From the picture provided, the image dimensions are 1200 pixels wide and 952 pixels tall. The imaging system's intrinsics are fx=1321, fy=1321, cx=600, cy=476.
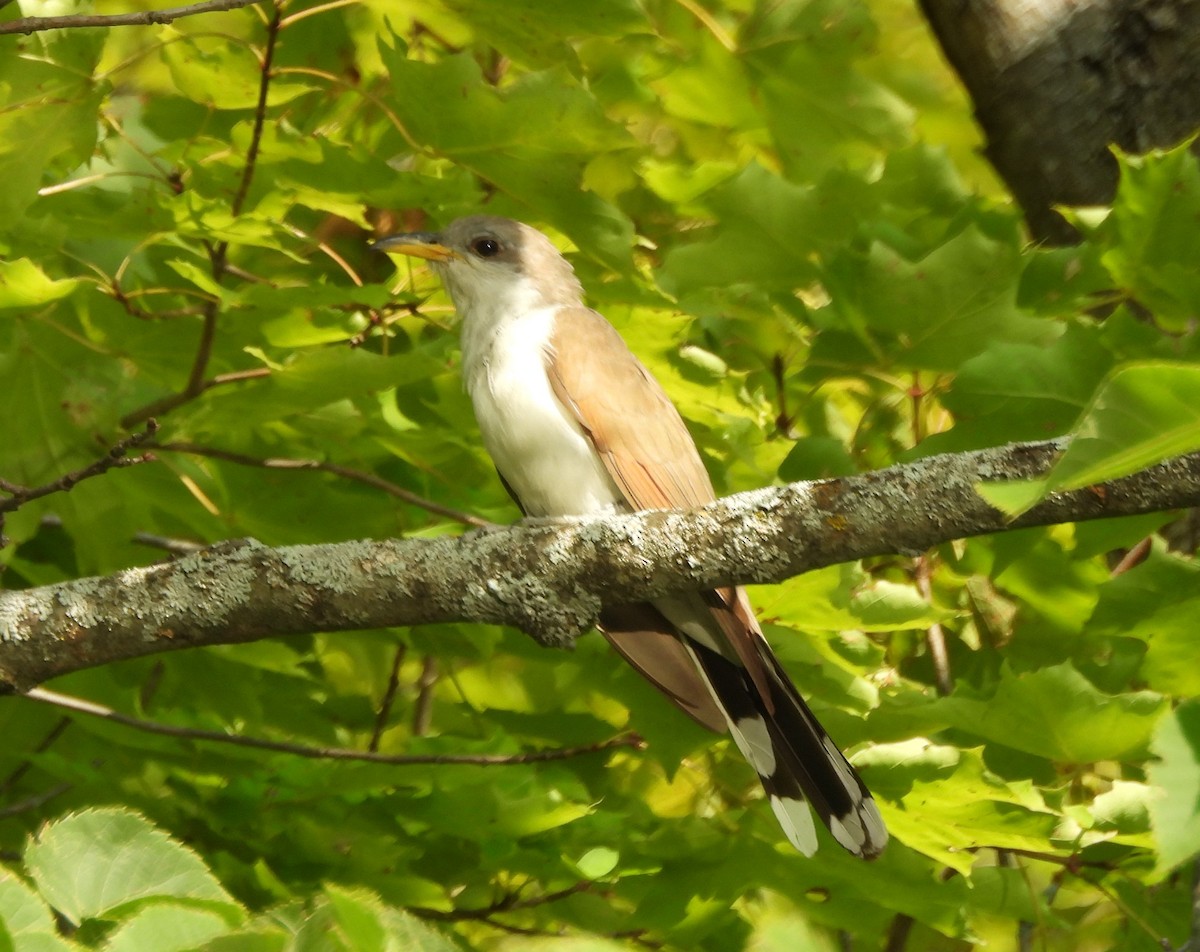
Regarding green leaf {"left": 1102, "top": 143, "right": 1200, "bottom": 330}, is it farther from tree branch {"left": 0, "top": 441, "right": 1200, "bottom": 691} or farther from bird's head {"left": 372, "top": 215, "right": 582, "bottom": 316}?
bird's head {"left": 372, "top": 215, "right": 582, "bottom": 316}

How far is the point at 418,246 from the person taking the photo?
4.23 metres

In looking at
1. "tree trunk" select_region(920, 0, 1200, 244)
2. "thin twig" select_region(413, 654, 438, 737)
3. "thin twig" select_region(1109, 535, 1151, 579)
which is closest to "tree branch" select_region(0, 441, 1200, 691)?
"thin twig" select_region(1109, 535, 1151, 579)

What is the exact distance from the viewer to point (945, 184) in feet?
12.5

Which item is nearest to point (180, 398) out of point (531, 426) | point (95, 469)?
point (95, 469)

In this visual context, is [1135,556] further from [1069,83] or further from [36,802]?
[36,802]

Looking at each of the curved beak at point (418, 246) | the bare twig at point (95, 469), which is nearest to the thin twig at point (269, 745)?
the bare twig at point (95, 469)

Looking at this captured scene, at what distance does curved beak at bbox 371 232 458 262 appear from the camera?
4111 mm

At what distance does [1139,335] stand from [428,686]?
8.77 feet

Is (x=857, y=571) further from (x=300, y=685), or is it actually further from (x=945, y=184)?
(x=300, y=685)

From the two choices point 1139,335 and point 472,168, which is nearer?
point 1139,335

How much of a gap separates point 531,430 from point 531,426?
0.01 metres

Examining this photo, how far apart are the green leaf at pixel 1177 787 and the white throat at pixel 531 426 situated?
248 cm

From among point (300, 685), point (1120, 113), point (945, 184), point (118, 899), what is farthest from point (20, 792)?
point (1120, 113)

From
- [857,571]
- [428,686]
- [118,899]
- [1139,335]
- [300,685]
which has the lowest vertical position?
[428,686]
